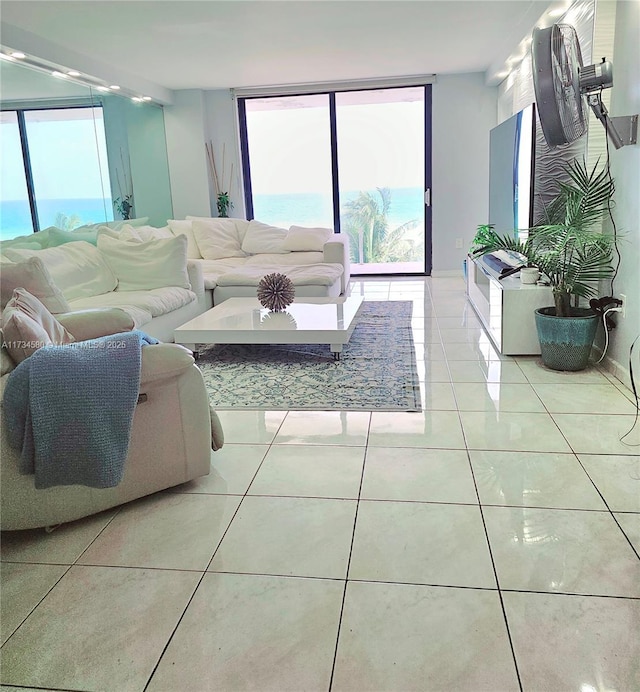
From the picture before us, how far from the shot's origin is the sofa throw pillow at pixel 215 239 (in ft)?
20.5

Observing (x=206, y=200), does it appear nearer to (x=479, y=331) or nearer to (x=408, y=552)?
(x=479, y=331)

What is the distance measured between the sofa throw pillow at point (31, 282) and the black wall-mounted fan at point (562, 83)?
218cm

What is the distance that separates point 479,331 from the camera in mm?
4488

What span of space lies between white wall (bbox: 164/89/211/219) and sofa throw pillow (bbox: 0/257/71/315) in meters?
4.70

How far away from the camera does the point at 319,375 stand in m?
3.53

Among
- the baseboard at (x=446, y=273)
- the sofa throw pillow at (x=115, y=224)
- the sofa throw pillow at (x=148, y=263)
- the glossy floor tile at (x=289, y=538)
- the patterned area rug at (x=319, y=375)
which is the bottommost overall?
the glossy floor tile at (x=289, y=538)

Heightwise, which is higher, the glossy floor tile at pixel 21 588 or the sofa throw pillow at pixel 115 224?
the sofa throw pillow at pixel 115 224

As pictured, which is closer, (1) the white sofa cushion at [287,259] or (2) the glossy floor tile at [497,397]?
(2) the glossy floor tile at [497,397]

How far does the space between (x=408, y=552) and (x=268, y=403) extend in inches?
57.4

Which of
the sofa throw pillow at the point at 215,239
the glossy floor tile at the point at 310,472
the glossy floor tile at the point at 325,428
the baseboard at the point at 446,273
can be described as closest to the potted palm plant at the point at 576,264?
the glossy floor tile at the point at 325,428

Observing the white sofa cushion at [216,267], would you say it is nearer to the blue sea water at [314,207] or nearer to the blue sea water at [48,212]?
the blue sea water at [48,212]

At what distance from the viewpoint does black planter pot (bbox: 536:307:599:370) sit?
328 cm

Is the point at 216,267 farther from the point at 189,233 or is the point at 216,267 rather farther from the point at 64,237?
the point at 64,237

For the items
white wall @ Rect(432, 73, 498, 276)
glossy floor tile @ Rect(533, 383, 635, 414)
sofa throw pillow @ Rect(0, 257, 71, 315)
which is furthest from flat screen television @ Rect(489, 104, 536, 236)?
sofa throw pillow @ Rect(0, 257, 71, 315)
